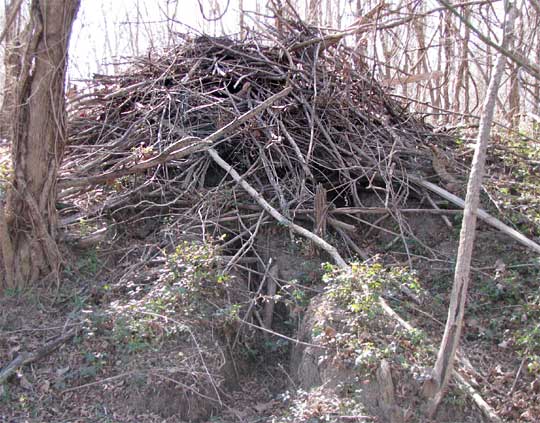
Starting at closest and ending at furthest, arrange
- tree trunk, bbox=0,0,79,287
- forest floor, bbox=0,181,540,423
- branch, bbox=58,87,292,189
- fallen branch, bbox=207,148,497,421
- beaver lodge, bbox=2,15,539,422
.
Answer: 1. fallen branch, bbox=207,148,497,421
2. forest floor, bbox=0,181,540,423
3. beaver lodge, bbox=2,15,539,422
4. tree trunk, bbox=0,0,79,287
5. branch, bbox=58,87,292,189

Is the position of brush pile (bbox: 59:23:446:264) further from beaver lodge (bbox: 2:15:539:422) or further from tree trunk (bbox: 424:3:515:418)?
tree trunk (bbox: 424:3:515:418)

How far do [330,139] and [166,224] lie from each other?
1.87 metres

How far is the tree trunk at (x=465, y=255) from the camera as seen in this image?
3.38 metres

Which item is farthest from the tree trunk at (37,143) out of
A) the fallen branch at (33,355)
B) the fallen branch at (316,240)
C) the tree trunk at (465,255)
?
the tree trunk at (465,255)

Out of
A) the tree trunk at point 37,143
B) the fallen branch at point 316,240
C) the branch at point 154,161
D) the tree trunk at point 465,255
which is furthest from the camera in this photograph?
the branch at point 154,161

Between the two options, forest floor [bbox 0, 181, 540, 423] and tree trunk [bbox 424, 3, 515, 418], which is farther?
forest floor [bbox 0, 181, 540, 423]

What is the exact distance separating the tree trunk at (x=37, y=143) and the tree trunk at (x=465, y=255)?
298 cm

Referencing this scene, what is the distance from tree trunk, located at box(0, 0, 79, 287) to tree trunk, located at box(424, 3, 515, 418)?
9.78ft

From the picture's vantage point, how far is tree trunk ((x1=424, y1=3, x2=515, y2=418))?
133 inches

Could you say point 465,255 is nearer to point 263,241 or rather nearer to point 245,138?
point 263,241

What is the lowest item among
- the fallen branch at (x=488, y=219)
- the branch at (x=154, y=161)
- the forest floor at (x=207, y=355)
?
the forest floor at (x=207, y=355)

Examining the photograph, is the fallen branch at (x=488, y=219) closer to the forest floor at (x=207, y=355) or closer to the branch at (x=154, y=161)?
the forest floor at (x=207, y=355)

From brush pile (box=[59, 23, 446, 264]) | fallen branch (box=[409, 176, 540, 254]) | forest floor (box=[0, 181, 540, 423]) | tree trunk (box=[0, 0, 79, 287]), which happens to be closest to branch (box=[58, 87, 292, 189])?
brush pile (box=[59, 23, 446, 264])

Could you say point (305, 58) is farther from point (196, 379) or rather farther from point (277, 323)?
point (196, 379)
